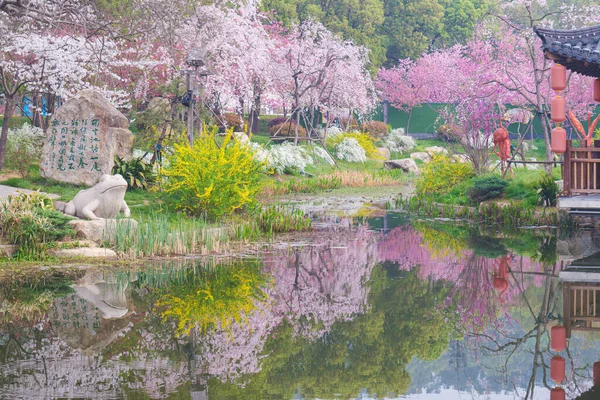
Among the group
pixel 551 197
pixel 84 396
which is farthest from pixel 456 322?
pixel 551 197

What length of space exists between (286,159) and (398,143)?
17.1m

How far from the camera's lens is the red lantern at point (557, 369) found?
6856 millimetres

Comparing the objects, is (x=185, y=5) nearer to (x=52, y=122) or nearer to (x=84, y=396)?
(x=52, y=122)

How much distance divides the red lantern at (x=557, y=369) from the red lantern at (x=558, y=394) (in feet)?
0.86

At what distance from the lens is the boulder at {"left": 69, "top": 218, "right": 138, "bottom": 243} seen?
13.2 meters

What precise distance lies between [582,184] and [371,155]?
2480cm

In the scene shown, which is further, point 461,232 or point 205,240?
point 461,232

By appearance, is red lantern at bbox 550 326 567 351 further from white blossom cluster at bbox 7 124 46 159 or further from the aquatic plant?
white blossom cluster at bbox 7 124 46 159

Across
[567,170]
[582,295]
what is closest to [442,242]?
[567,170]

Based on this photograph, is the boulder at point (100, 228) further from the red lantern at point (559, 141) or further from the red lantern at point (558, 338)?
the red lantern at point (559, 141)

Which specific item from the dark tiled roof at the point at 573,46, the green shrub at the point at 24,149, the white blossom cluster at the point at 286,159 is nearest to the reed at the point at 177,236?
the dark tiled roof at the point at 573,46

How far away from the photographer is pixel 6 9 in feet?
43.7

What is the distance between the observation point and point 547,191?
60.2 feet

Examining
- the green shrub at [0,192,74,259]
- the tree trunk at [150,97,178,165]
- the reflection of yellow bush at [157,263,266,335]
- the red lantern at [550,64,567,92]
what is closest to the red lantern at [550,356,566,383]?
the reflection of yellow bush at [157,263,266,335]
